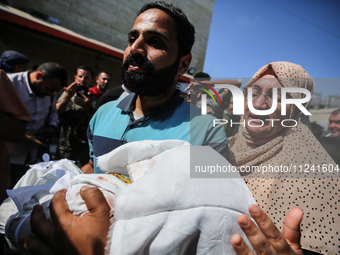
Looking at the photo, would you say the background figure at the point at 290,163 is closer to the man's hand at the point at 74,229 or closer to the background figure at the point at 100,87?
the man's hand at the point at 74,229

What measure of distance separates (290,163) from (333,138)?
0.20 metres

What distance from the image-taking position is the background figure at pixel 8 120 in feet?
5.04

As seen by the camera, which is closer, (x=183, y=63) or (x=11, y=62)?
(x=183, y=63)

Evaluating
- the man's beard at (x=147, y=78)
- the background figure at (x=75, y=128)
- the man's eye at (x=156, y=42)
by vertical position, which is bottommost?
the background figure at (x=75, y=128)

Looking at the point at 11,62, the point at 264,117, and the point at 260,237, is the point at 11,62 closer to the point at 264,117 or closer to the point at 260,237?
the point at 264,117

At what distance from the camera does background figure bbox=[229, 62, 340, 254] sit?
972 mm

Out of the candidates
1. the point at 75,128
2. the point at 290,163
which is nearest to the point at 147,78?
the point at 290,163

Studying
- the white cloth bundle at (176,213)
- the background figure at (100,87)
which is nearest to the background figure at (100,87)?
the background figure at (100,87)

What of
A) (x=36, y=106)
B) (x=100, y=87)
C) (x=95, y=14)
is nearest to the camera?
(x=36, y=106)

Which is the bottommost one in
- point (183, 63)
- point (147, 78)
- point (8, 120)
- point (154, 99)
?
point (8, 120)

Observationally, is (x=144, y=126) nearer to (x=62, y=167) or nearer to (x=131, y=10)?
(x=62, y=167)

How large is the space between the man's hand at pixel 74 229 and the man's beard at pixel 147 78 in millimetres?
842

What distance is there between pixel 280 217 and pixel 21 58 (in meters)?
3.71

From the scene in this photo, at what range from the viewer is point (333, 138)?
3.11ft
